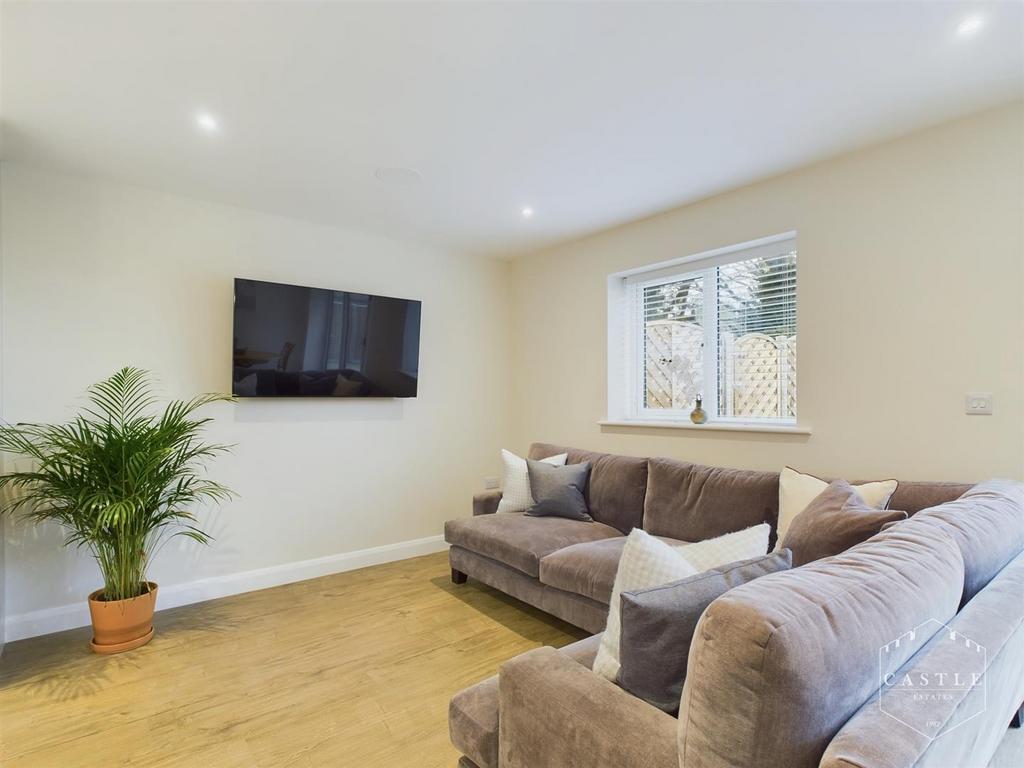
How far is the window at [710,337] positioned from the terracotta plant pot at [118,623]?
3.12 meters

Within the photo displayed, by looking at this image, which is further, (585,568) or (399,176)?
(399,176)

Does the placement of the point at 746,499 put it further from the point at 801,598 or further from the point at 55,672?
the point at 55,672

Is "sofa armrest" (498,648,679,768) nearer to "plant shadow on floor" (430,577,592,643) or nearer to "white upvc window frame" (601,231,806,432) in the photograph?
"plant shadow on floor" (430,577,592,643)

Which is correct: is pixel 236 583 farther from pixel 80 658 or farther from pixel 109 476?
pixel 109 476

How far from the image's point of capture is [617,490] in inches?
130

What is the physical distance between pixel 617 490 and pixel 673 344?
1168 millimetres

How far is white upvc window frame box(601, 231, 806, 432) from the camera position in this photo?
10.7 feet

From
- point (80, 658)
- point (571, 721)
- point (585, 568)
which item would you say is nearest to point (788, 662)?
point (571, 721)

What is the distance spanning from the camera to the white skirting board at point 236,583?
9.32 feet

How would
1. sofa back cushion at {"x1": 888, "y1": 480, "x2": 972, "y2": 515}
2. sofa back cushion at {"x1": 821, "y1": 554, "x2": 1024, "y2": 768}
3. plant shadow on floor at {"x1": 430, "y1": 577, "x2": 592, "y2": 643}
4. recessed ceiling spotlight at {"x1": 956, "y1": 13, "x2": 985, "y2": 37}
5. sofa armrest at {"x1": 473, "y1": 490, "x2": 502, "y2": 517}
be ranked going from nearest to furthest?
sofa back cushion at {"x1": 821, "y1": 554, "x2": 1024, "y2": 768}, recessed ceiling spotlight at {"x1": 956, "y1": 13, "x2": 985, "y2": 37}, sofa back cushion at {"x1": 888, "y1": 480, "x2": 972, "y2": 515}, plant shadow on floor at {"x1": 430, "y1": 577, "x2": 592, "y2": 643}, sofa armrest at {"x1": 473, "y1": 490, "x2": 502, "y2": 517}

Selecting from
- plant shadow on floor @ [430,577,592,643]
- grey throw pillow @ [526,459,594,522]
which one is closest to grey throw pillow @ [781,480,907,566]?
plant shadow on floor @ [430,577,592,643]

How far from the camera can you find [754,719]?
2.42 ft

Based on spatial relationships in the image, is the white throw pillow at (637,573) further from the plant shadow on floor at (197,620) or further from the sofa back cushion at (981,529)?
the plant shadow on floor at (197,620)

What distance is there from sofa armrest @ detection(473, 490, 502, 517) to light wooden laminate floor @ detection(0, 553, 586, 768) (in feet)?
1.78
